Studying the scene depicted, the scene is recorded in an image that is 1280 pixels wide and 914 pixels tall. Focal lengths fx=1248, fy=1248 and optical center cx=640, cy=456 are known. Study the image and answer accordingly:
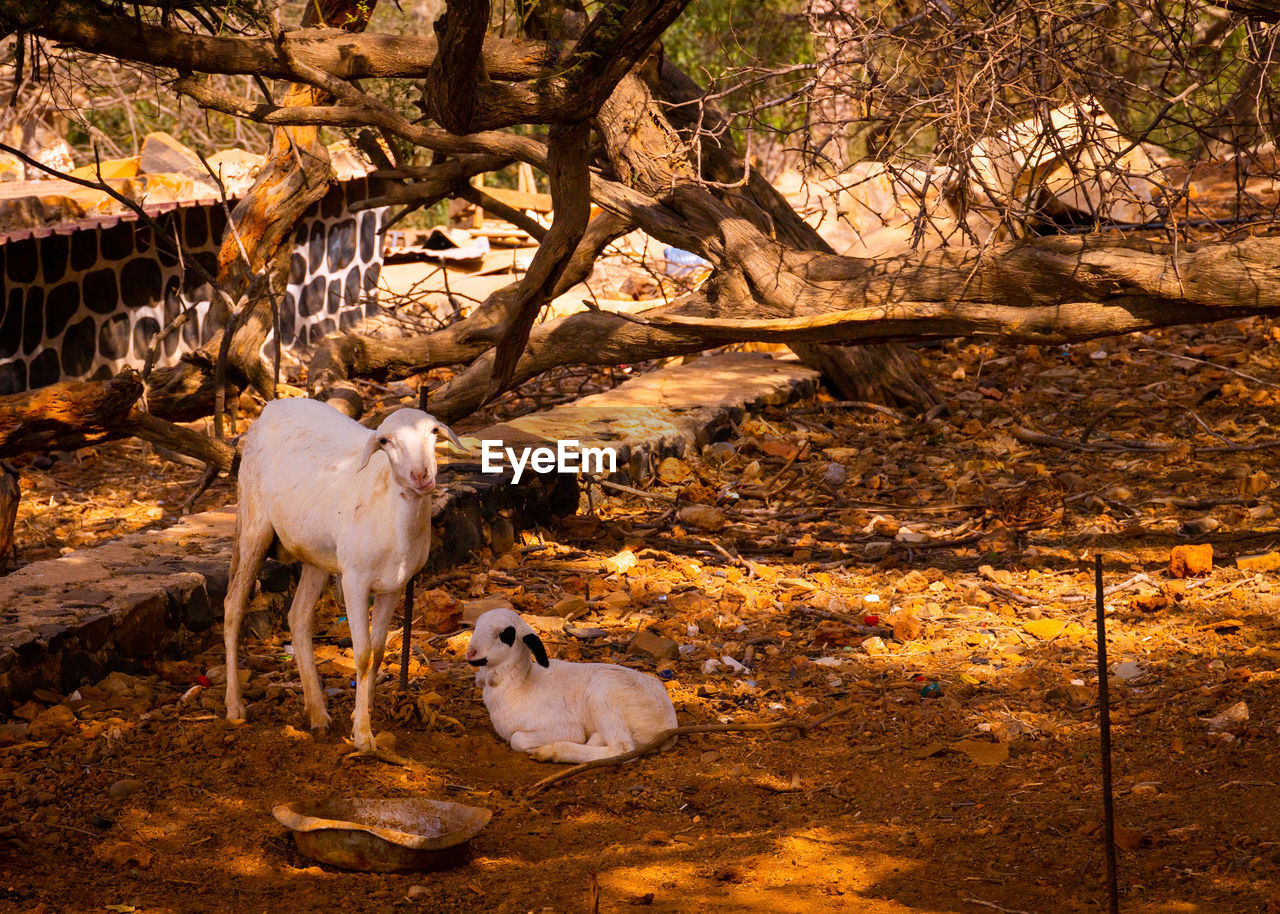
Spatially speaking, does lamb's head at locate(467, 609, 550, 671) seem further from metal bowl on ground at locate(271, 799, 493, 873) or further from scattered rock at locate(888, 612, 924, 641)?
scattered rock at locate(888, 612, 924, 641)

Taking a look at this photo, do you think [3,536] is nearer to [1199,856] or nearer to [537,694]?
[537,694]

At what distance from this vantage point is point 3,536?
6203 millimetres

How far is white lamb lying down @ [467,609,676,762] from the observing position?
4797mm

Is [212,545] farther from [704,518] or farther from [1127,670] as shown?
[1127,670]

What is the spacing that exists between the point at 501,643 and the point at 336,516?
32.6 inches

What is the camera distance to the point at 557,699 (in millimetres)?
4902

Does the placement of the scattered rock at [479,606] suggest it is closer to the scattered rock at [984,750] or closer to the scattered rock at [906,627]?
the scattered rock at [906,627]

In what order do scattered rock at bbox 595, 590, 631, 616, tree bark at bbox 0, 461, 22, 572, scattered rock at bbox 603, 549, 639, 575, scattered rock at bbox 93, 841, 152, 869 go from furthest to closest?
scattered rock at bbox 603, 549, 639, 575 → scattered rock at bbox 595, 590, 631, 616 → tree bark at bbox 0, 461, 22, 572 → scattered rock at bbox 93, 841, 152, 869

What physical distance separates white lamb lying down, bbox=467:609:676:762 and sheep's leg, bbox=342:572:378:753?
42cm

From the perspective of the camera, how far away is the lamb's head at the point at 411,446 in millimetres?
4180

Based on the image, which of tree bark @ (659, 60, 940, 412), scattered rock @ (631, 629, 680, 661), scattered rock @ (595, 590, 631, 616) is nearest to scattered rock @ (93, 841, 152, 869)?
scattered rock @ (631, 629, 680, 661)

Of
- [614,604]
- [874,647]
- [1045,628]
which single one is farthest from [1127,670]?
[614,604]

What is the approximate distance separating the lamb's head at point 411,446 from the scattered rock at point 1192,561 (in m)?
3.88

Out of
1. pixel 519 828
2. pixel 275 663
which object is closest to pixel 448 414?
pixel 275 663
